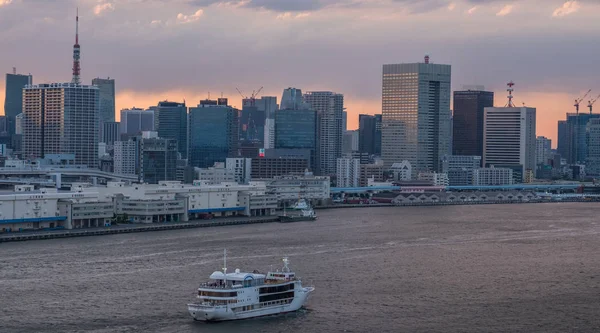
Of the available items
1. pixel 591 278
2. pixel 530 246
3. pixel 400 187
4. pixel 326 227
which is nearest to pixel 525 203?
pixel 400 187

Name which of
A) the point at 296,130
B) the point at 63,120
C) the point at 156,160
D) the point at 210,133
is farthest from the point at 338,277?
the point at 210,133

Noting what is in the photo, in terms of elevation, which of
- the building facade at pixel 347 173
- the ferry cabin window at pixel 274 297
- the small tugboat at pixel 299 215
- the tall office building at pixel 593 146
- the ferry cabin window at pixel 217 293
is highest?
the tall office building at pixel 593 146

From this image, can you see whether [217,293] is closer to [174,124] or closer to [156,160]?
[156,160]

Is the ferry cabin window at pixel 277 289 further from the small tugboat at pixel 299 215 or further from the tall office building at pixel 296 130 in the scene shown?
the tall office building at pixel 296 130

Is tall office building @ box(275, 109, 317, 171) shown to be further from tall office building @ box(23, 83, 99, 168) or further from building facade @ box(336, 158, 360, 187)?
tall office building @ box(23, 83, 99, 168)

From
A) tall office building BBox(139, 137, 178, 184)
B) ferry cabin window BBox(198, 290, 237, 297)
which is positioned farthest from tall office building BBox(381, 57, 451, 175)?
ferry cabin window BBox(198, 290, 237, 297)

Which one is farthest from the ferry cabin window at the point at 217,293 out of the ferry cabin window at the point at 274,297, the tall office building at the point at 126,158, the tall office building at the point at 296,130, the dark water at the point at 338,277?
the tall office building at the point at 296,130
